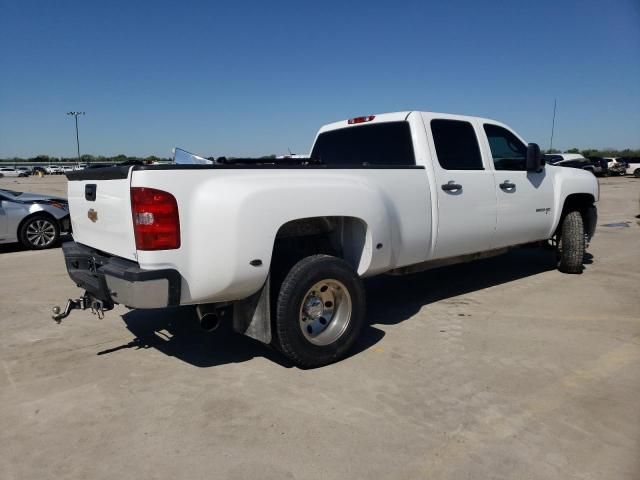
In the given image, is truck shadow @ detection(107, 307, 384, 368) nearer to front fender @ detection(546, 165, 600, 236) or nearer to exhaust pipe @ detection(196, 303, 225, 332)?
exhaust pipe @ detection(196, 303, 225, 332)

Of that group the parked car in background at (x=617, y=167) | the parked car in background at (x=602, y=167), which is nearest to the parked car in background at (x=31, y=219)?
the parked car in background at (x=602, y=167)

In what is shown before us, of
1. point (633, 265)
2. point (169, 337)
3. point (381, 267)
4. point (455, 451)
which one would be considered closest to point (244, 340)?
point (169, 337)

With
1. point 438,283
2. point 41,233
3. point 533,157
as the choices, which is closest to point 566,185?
point 533,157

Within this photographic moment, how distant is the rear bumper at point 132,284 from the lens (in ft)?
10.2

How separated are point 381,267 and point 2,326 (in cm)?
366

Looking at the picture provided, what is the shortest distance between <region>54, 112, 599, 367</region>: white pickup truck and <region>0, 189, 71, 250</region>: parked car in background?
5812 millimetres

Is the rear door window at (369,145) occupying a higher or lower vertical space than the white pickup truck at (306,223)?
higher

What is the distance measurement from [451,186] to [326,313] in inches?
69.5

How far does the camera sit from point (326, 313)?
157 inches

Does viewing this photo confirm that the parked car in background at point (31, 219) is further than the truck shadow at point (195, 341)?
Yes

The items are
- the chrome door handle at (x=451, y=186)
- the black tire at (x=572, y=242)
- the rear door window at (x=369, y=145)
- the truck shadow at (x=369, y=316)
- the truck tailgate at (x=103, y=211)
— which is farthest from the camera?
the black tire at (x=572, y=242)

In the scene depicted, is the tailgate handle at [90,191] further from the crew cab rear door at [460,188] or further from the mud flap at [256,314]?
the crew cab rear door at [460,188]

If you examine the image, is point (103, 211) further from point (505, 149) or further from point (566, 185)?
point (566, 185)

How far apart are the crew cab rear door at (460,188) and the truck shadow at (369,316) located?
863 mm
